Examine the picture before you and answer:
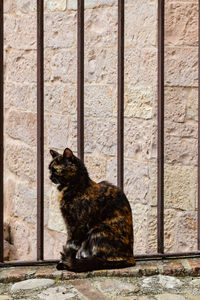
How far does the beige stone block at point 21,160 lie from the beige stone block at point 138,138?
1.08m

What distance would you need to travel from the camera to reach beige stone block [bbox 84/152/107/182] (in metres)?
4.51

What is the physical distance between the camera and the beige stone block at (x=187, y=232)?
4133 millimetres

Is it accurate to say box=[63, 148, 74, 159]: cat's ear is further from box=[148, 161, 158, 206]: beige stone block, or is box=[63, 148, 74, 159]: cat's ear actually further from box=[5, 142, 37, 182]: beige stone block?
box=[5, 142, 37, 182]: beige stone block

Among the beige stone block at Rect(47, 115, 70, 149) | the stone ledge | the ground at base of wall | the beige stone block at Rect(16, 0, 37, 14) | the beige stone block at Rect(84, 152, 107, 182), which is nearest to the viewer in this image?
the ground at base of wall

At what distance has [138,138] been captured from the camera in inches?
166

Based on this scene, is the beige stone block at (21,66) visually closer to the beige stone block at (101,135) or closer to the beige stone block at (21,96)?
the beige stone block at (21,96)

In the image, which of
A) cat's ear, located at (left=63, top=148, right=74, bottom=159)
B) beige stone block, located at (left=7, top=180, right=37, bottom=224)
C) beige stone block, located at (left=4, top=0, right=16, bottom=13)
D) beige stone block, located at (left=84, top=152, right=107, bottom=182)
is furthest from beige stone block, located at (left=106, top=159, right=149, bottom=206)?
beige stone block, located at (left=4, top=0, right=16, bottom=13)

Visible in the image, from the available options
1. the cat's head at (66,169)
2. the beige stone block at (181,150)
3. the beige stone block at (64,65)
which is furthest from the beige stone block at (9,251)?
the cat's head at (66,169)

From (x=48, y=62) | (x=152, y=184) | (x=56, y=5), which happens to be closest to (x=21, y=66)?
(x=48, y=62)

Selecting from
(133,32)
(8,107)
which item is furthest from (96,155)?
(8,107)

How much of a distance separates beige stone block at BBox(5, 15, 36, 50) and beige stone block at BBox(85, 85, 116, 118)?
813 mm

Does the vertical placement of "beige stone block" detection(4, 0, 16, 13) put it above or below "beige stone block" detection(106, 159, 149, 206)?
above

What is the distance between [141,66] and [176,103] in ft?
1.05

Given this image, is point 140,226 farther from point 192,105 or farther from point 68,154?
point 68,154
